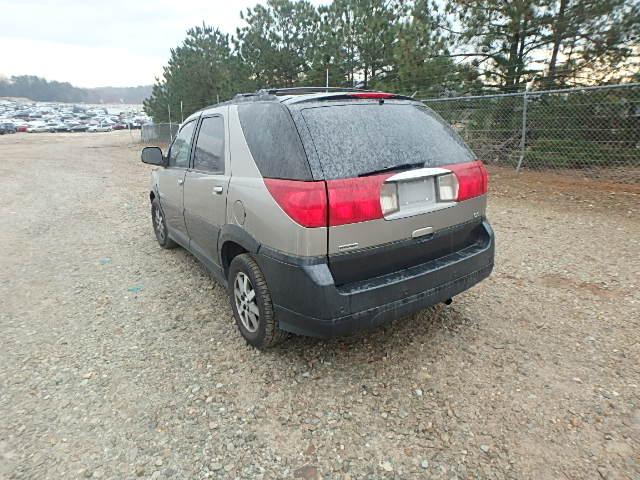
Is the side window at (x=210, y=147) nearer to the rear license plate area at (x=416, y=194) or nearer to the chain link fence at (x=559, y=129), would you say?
the rear license plate area at (x=416, y=194)

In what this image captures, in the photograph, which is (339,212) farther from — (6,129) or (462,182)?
(6,129)

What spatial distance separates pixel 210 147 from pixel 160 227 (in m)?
2.23

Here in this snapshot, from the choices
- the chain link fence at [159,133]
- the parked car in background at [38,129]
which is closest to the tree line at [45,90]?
the parked car in background at [38,129]

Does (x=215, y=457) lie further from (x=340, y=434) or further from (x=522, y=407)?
(x=522, y=407)

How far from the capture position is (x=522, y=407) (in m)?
2.26

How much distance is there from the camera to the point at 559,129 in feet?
27.7

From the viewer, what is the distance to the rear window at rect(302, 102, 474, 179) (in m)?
2.27

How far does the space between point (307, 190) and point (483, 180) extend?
141 cm

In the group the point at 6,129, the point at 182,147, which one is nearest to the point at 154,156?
the point at 182,147

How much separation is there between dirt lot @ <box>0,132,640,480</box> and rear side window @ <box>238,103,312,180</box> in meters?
1.29

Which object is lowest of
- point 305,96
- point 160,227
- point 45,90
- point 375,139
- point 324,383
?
point 324,383

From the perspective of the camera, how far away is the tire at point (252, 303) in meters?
2.56

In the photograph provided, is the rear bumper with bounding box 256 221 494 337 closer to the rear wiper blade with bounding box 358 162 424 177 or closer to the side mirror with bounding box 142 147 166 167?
the rear wiper blade with bounding box 358 162 424 177

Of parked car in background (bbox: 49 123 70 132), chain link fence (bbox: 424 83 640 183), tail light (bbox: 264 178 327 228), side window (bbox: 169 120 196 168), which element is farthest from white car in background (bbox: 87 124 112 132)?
tail light (bbox: 264 178 327 228)
